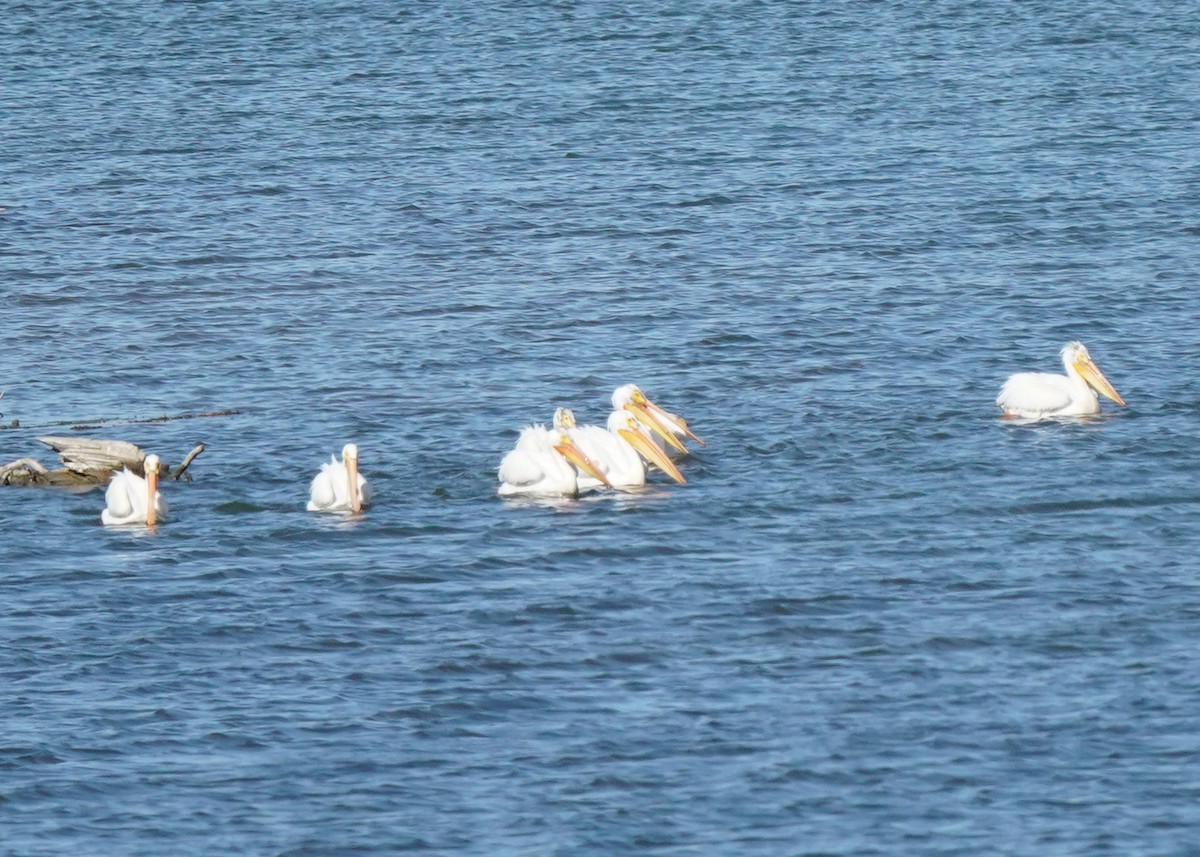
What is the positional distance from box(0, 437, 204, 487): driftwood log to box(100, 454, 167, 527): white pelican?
1071 millimetres

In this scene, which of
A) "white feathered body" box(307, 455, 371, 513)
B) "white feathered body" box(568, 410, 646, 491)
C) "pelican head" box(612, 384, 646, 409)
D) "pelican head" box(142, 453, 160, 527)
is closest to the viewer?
"pelican head" box(142, 453, 160, 527)

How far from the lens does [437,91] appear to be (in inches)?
1539

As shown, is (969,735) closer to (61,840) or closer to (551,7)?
(61,840)

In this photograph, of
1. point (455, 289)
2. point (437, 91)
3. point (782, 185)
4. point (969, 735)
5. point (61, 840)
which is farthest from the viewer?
point (437, 91)

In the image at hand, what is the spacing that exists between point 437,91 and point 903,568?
2435cm

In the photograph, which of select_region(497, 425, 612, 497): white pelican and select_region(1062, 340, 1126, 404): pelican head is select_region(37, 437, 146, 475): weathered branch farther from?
select_region(1062, 340, 1126, 404): pelican head

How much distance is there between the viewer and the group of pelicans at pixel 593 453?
17766mm

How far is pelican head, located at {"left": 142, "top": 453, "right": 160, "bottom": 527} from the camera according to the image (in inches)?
692

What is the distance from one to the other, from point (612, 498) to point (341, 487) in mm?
2366

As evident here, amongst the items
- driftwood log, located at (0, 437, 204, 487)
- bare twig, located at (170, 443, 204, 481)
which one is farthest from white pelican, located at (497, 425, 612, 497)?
driftwood log, located at (0, 437, 204, 487)

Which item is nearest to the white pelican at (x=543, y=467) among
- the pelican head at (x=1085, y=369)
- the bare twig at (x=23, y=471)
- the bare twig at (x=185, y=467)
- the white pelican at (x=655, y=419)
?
the white pelican at (x=655, y=419)

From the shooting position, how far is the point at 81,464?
19125mm

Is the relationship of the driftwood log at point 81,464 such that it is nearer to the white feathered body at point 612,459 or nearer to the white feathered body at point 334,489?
the white feathered body at point 334,489

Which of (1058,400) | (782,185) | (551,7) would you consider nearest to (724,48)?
(551,7)
